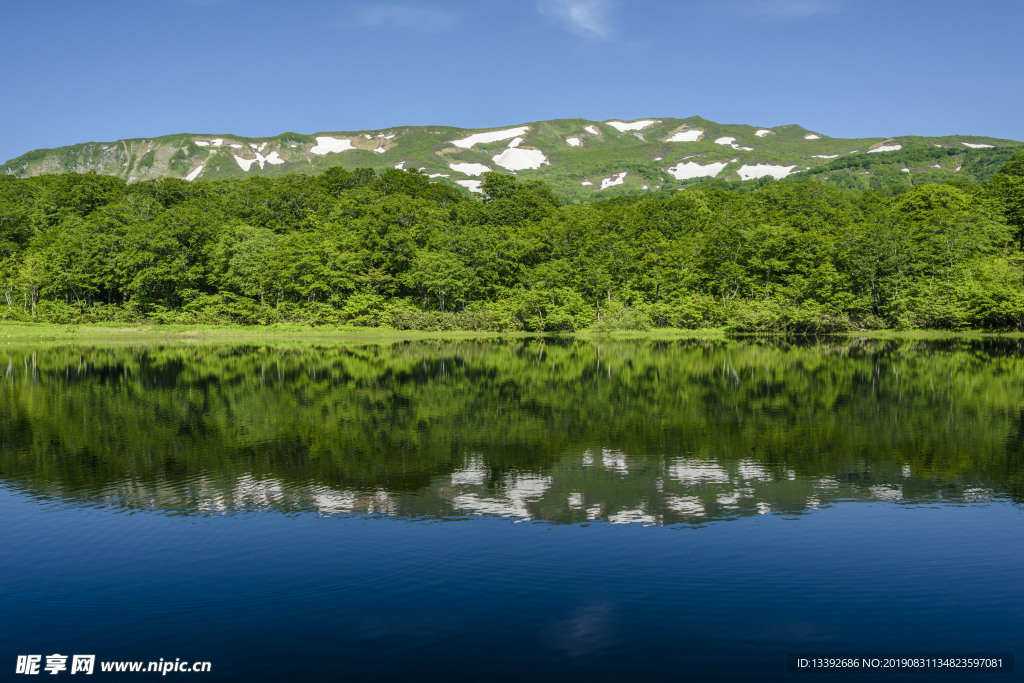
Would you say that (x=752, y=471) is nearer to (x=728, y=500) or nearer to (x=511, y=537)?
(x=728, y=500)

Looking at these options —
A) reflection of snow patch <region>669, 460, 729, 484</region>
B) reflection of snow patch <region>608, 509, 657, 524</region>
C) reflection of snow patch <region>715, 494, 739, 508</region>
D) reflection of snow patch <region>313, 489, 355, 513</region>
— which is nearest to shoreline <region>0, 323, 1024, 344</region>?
reflection of snow patch <region>669, 460, 729, 484</region>

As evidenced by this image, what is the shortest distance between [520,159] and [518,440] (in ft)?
609

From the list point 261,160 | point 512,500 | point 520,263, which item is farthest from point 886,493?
point 261,160

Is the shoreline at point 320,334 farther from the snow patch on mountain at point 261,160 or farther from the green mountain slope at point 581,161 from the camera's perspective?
the snow patch on mountain at point 261,160

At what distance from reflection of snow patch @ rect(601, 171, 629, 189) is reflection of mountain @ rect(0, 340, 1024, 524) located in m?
139

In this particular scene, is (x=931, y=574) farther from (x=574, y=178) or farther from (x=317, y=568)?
(x=574, y=178)

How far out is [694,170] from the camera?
17538 cm

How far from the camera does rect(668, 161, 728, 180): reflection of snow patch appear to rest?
172500mm

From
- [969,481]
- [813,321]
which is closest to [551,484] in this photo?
[969,481]

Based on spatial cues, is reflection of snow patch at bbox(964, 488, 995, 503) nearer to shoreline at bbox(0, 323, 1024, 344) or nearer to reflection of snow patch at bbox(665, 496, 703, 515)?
reflection of snow patch at bbox(665, 496, 703, 515)

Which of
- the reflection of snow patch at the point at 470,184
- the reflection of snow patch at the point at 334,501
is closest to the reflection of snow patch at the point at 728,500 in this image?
the reflection of snow patch at the point at 334,501

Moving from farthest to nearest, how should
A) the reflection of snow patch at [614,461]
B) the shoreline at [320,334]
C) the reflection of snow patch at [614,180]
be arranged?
the reflection of snow patch at [614,180] → the shoreline at [320,334] → the reflection of snow patch at [614,461]

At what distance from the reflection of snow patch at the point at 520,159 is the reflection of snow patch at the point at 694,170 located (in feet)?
118

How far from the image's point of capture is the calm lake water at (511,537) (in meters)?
6.01
